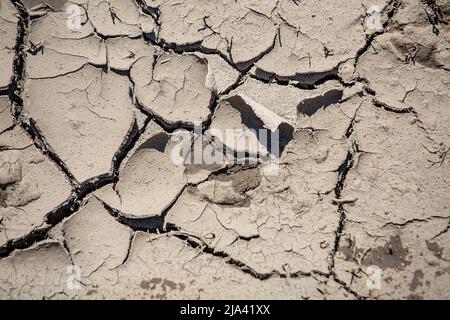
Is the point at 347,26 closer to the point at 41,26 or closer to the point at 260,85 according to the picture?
the point at 260,85

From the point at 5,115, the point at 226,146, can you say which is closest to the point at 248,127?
the point at 226,146

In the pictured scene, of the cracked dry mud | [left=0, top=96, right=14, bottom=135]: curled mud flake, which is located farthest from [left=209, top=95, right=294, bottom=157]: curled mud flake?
[left=0, top=96, right=14, bottom=135]: curled mud flake

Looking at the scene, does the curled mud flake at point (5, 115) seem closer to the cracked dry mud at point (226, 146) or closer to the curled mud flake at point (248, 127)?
the cracked dry mud at point (226, 146)

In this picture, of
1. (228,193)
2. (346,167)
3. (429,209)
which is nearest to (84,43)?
(228,193)

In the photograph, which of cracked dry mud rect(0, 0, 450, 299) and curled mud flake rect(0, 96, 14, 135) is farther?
curled mud flake rect(0, 96, 14, 135)

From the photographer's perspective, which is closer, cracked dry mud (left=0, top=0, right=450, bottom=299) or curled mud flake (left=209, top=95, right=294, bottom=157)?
cracked dry mud (left=0, top=0, right=450, bottom=299)

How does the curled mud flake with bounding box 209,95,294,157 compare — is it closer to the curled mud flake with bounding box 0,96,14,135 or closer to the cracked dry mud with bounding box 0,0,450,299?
the cracked dry mud with bounding box 0,0,450,299

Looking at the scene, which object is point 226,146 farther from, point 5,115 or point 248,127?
point 5,115

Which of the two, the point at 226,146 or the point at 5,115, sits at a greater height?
the point at 5,115
